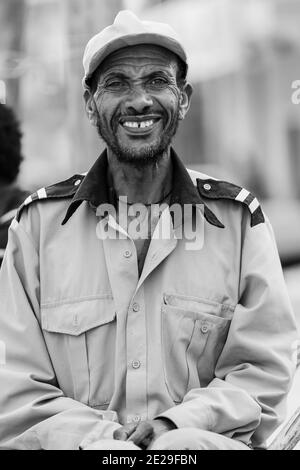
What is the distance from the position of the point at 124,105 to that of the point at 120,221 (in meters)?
0.40

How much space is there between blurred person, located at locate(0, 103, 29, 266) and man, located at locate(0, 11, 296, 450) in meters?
0.94

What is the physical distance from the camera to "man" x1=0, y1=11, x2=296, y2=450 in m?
2.86

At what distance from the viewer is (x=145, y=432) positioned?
106 inches

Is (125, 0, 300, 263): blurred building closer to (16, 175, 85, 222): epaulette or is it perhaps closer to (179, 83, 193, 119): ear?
(179, 83, 193, 119): ear

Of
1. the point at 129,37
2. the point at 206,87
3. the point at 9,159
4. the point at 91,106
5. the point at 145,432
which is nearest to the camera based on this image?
the point at 145,432

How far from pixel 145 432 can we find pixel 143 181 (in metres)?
0.92

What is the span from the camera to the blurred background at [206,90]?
6.34 m

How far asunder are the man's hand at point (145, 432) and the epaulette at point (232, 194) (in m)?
0.75

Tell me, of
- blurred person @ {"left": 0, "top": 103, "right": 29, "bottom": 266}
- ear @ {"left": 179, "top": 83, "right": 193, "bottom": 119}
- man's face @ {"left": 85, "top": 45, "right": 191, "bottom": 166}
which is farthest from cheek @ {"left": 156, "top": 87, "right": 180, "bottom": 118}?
blurred person @ {"left": 0, "top": 103, "right": 29, "bottom": 266}

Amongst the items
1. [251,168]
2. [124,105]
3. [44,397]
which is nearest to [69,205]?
[124,105]

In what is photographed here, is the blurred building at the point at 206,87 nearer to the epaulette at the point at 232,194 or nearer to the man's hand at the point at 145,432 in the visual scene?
the epaulette at the point at 232,194

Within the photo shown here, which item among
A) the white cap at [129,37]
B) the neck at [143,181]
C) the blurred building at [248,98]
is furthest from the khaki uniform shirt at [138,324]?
the blurred building at [248,98]
